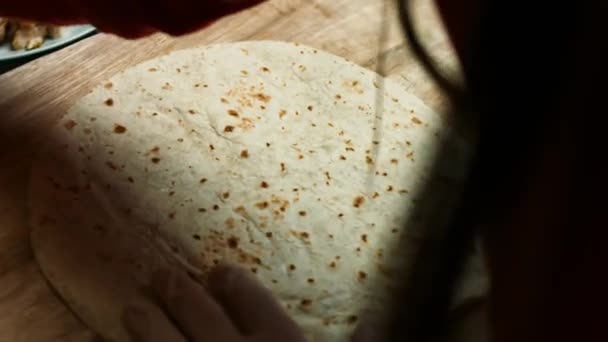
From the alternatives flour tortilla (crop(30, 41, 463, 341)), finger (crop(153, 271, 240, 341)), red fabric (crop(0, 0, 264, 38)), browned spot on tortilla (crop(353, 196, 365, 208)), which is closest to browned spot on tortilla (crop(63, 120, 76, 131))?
flour tortilla (crop(30, 41, 463, 341))

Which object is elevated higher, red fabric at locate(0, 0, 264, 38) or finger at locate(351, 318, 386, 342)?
red fabric at locate(0, 0, 264, 38)

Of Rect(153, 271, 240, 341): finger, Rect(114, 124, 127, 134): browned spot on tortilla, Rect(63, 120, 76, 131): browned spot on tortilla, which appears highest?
Rect(114, 124, 127, 134): browned spot on tortilla

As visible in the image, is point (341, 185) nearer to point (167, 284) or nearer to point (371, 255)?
point (371, 255)

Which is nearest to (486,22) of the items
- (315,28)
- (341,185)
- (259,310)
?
(259,310)

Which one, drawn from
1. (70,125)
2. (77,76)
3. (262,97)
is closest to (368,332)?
(262,97)

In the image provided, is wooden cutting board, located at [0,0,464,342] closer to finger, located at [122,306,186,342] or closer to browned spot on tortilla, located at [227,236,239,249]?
finger, located at [122,306,186,342]

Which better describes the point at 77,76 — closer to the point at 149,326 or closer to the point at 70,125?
the point at 70,125

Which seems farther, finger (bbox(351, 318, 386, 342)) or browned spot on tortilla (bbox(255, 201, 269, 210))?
browned spot on tortilla (bbox(255, 201, 269, 210))
